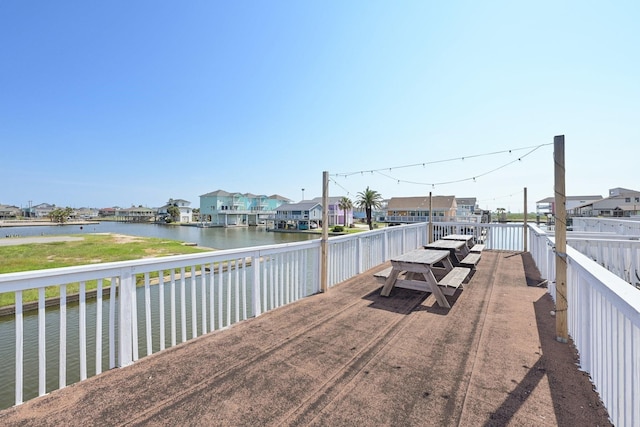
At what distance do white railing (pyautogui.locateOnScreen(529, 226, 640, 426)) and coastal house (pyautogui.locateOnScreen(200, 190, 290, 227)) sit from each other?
154ft

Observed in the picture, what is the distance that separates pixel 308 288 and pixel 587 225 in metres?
10.8

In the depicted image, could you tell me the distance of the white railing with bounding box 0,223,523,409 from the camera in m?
1.76

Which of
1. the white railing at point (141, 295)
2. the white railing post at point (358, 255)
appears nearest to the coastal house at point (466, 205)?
the white railing at point (141, 295)

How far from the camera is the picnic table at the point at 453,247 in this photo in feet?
16.3

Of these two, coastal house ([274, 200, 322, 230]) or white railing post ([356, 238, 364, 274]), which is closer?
white railing post ([356, 238, 364, 274])

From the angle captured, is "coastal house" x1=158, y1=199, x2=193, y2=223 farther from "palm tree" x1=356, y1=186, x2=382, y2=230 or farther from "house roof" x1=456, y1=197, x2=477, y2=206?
"house roof" x1=456, y1=197, x2=477, y2=206

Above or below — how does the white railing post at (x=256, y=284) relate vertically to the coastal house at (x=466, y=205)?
below

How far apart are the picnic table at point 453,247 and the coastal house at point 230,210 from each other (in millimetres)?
42993

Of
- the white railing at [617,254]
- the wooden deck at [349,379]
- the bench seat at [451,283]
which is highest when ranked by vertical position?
the white railing at [617,254]

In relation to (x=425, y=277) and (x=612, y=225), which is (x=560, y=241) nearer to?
(x=425, y=277)

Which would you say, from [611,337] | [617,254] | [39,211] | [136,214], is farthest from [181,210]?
[39,211]

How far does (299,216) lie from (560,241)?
3763cm

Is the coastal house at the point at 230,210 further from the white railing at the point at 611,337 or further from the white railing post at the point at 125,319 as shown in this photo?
the white railing at the point at 611,337

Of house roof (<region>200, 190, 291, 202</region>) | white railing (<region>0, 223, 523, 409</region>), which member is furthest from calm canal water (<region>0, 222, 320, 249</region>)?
white railing (<region>0, 223, 523, 409</region>)
